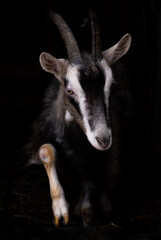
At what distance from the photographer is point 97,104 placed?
9.39ft

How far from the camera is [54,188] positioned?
310 cm

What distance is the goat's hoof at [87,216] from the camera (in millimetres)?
3504

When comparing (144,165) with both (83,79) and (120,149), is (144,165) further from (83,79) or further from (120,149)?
(83,79)

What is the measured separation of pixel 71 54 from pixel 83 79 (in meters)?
0.34

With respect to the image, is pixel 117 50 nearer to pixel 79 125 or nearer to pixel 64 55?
pixel 79 125

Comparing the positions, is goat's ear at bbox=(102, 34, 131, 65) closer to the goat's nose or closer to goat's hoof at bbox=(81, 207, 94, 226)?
the goat's nose

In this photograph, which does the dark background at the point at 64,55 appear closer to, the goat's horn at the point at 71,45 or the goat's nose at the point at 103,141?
the goat's nose at the point at 103,141

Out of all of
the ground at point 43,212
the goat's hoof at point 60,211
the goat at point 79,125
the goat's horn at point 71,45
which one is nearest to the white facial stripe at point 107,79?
the goat at point 79,125

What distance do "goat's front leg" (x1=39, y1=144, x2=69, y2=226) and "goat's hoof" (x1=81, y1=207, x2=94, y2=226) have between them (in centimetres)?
56

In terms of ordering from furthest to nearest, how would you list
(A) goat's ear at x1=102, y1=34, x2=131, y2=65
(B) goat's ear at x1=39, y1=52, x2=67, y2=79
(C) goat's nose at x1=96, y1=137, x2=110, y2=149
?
(A) goat's ear at x1=102, y1=34, x2=131, y2=65, (B) goat's ear at x1=39, y1=52, x2=67, y2=79, (C) goat's nose at x1=96, y1=137, x2=110, y2=149

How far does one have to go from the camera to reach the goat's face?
2799 mm

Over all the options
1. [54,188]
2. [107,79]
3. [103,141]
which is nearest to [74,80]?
[107,79]

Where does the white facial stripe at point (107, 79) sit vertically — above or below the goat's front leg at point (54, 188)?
above

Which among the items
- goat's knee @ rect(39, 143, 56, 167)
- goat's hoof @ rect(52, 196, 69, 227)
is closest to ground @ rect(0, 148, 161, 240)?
goat's hoof @ rect(52, 196, 69, 227)
